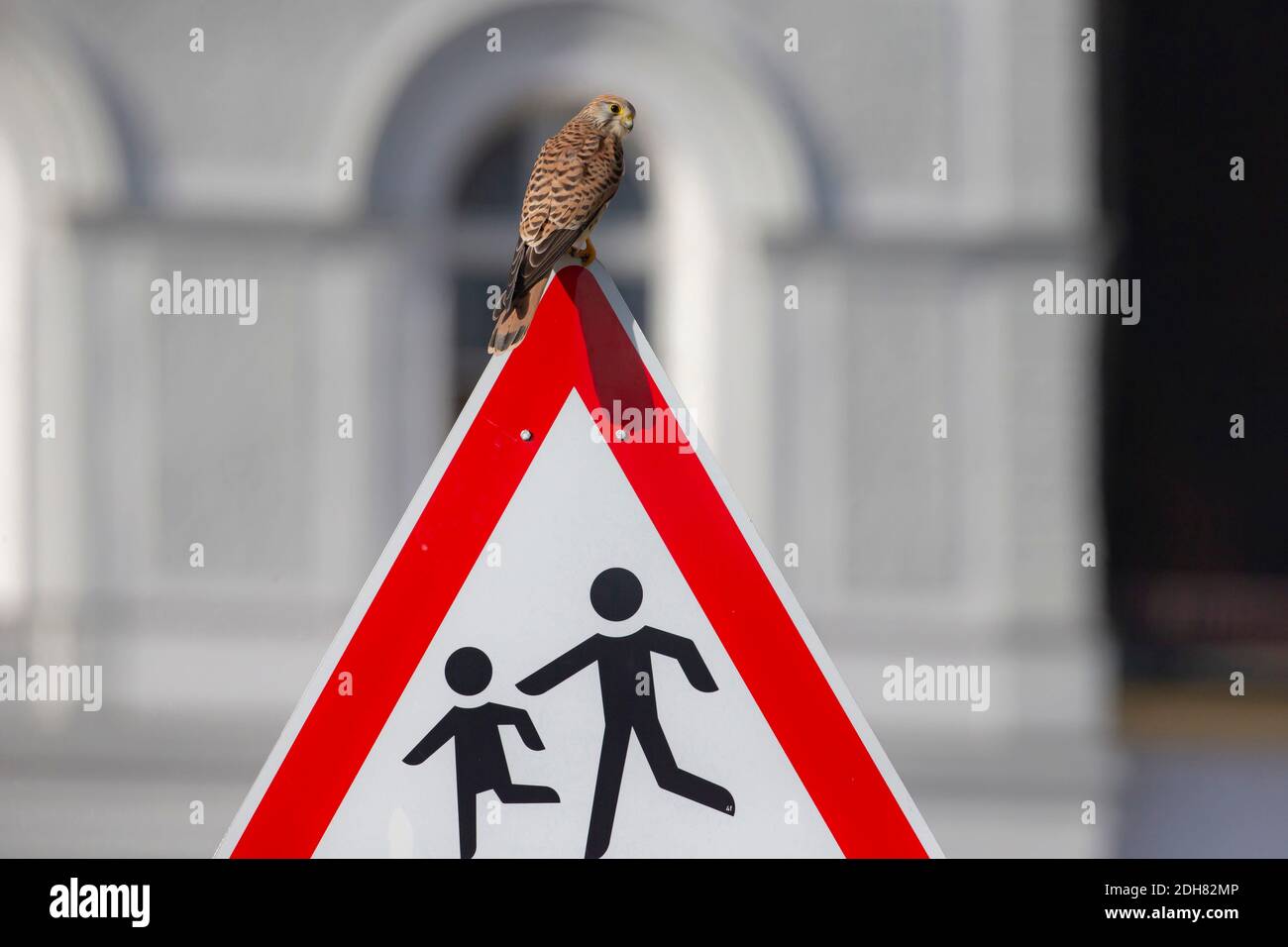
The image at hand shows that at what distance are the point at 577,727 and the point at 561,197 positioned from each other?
78 centimetres

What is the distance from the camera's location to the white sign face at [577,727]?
1.32 meters

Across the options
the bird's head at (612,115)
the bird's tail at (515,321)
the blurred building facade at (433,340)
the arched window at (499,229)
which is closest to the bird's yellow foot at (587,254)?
the bird's tail at (515,321)

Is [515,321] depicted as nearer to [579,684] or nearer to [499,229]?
[579,684]

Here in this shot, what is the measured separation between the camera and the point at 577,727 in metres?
1.34

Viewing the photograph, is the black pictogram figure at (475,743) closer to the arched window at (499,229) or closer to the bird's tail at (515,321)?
the bird's tail at (515,321)

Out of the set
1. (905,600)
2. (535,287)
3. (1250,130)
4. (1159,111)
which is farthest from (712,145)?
(1159,111)

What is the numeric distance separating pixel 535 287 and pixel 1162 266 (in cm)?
1179

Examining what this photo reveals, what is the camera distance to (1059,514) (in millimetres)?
5668

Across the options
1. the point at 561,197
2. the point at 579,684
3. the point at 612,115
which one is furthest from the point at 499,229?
the point at 579,684

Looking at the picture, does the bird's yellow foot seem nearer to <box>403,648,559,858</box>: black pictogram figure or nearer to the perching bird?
the perching bird

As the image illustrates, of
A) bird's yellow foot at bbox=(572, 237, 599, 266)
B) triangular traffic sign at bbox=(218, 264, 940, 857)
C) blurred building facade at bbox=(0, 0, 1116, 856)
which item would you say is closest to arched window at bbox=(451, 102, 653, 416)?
blurred building facade at bbox=(0, 0, 1116, 856)

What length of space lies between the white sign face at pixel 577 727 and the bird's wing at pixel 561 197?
0.33 meters

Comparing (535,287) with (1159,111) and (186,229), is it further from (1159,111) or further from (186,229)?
(1159,111)

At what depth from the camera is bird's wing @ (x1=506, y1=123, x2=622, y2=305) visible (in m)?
1.59
